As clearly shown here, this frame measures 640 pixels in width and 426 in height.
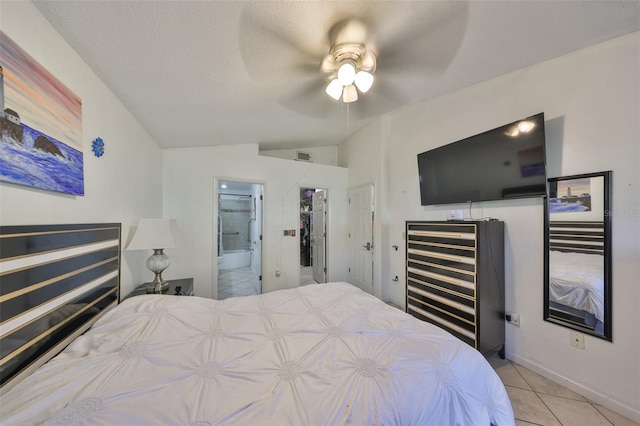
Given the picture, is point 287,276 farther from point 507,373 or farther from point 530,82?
point 530,82

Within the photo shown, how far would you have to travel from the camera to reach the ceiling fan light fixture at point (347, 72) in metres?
1.45

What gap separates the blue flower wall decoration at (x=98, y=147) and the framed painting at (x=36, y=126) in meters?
0.17

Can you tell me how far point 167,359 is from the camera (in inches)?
40.6

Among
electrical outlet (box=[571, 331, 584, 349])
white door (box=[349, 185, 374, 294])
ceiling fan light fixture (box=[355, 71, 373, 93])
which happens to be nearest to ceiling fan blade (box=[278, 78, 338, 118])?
ceiling fan light fixture (box=[355, 71, 373, 93])

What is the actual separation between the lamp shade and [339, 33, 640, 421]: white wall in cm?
286

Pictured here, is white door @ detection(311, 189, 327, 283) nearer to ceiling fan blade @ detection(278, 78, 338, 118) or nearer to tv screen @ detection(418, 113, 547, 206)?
ceiling fan blade @ detection(278, 78, 338, 118)

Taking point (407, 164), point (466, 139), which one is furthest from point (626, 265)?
point (407, 164)

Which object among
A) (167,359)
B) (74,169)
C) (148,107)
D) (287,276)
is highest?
(148,107)

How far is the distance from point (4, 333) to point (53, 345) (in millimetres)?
334

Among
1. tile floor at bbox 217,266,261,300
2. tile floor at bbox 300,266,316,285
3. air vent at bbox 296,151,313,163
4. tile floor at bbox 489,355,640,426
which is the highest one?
air vent at bbox 296,151,313,163

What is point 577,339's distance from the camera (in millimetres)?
1678

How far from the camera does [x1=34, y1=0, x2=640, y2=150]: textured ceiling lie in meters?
1.18

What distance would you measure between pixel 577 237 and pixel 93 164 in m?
3.45

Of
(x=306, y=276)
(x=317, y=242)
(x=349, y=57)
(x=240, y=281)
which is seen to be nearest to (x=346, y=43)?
(x=349, y=57)
